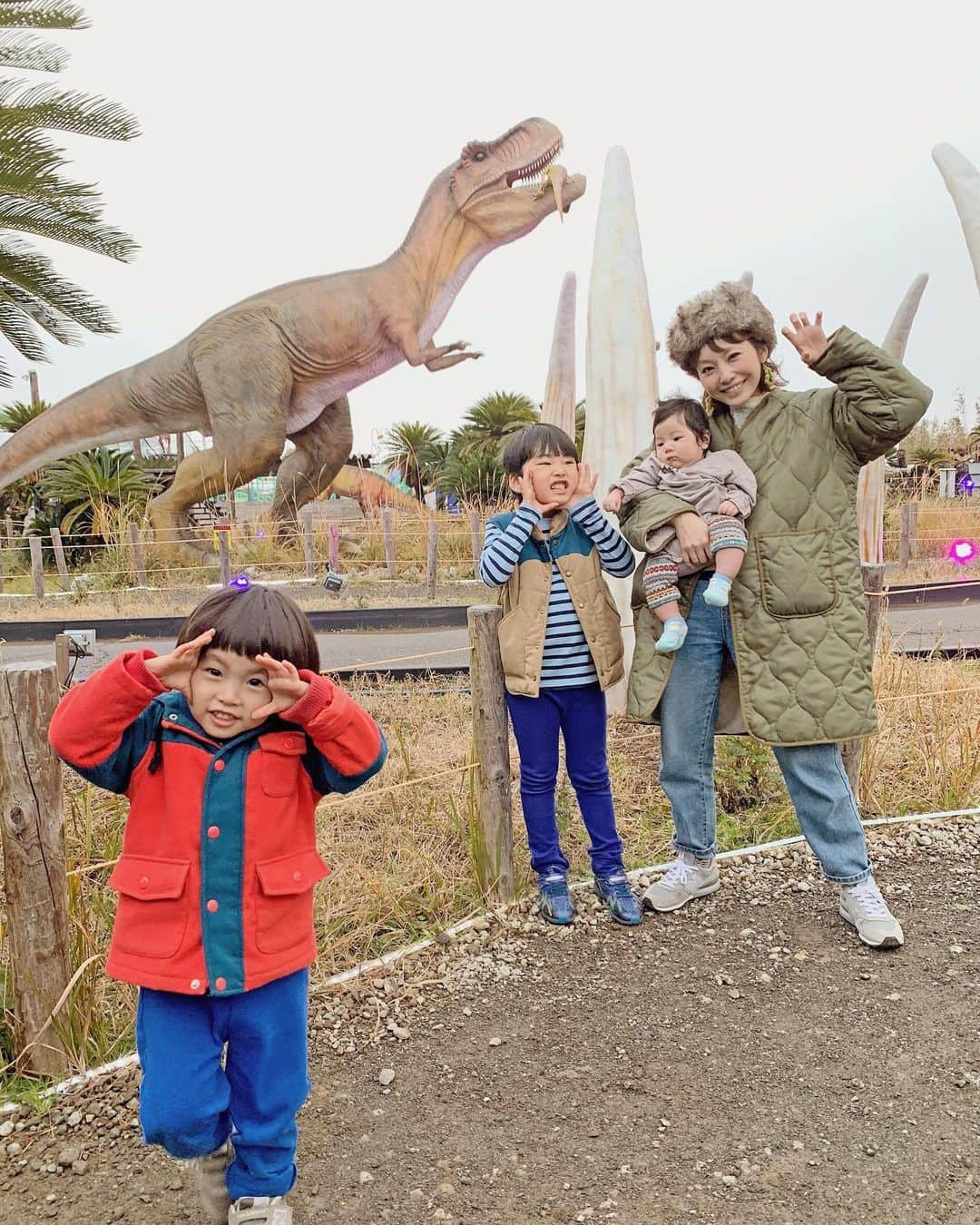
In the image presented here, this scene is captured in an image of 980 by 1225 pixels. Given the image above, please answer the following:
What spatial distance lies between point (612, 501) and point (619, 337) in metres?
1.54

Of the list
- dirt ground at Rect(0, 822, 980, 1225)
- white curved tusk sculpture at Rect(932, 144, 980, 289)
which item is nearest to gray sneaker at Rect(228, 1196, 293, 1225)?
dirt ground at Rect(0, 822, 980, 1225)

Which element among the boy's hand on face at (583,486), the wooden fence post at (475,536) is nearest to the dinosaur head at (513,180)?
the wooden fence post at (475,536)

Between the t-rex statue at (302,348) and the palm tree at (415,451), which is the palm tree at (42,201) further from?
the palm tree at (415,451)

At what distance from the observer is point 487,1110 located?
1.81 metres

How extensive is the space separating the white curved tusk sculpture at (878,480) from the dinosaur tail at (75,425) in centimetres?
903

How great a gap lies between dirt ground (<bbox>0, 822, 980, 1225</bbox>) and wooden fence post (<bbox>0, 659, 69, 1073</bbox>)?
18 centimetres

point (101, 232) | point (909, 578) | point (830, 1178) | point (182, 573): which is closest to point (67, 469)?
point (182, 573)

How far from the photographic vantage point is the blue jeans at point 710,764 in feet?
7.74

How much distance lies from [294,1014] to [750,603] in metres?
1.43

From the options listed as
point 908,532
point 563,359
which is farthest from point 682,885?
point 908,532

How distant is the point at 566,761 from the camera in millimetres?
2477

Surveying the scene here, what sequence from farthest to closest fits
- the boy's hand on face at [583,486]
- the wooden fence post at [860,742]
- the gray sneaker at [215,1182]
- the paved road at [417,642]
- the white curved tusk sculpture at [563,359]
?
the paved road at [417,642], the white curved tusk sculpture at [563,359], the wooden fence post at [860,742], the boy's hand on face at [583,486], the gray sneaker at [215,1182]

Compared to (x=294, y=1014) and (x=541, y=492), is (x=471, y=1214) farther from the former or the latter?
(x=541, y=492)

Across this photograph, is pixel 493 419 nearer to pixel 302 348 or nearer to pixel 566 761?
pixel 302 348
